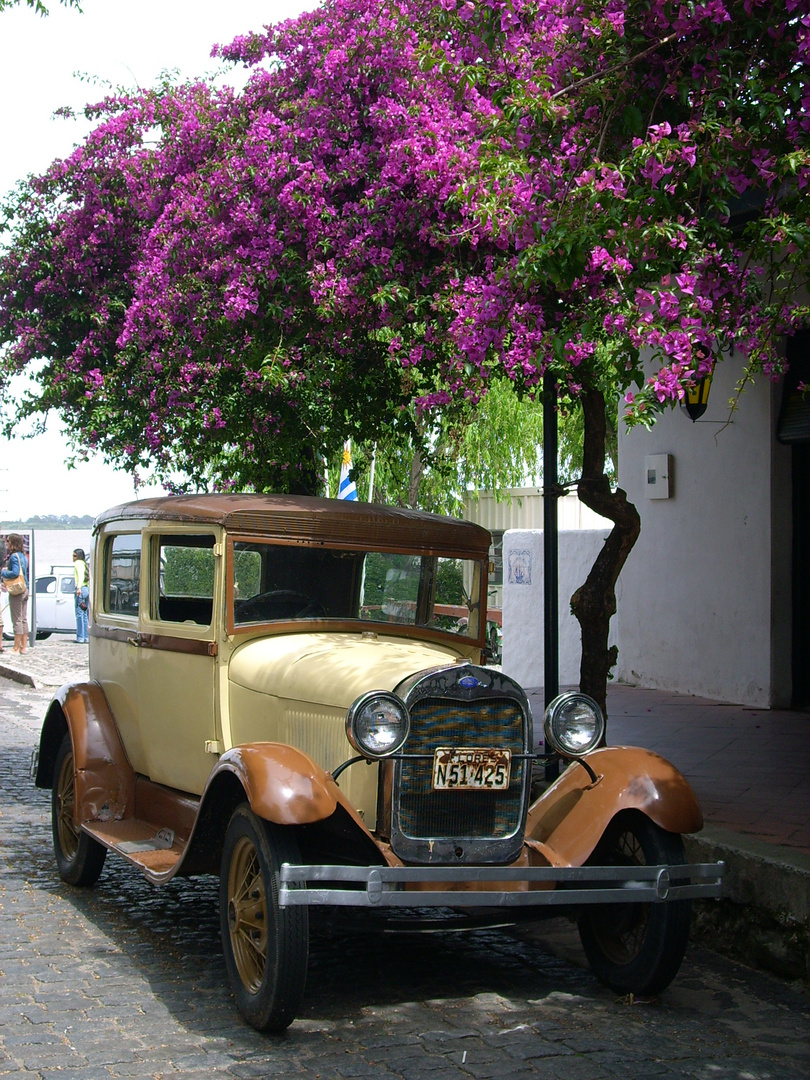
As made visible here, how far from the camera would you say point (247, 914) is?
13.6 feet

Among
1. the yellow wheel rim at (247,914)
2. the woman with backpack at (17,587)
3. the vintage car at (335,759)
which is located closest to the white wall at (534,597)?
the vintage car at (335,759)

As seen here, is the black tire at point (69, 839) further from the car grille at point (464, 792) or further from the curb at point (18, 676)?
the curb at point (18, 676)

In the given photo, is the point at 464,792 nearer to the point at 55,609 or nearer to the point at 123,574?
the point at 123,574

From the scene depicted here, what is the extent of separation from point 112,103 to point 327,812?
11.0 metres

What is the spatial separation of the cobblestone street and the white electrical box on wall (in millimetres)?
6505

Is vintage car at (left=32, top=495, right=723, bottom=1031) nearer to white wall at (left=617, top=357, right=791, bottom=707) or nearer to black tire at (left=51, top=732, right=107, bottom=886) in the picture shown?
black tire at (left=51, top=732, right=107, bottom=886)

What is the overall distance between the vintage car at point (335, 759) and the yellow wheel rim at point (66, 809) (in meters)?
0.01

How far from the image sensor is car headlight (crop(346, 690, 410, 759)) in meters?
4.02

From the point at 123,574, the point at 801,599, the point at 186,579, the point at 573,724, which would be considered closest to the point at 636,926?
the point at 573,724

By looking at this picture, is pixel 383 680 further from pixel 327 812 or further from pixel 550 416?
pixel 550 416

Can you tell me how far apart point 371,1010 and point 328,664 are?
4.17 feet

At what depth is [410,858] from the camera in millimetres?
4184

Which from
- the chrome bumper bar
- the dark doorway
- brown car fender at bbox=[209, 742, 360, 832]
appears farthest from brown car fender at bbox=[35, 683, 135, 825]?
the dark doorway

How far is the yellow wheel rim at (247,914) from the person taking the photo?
4074 mm
